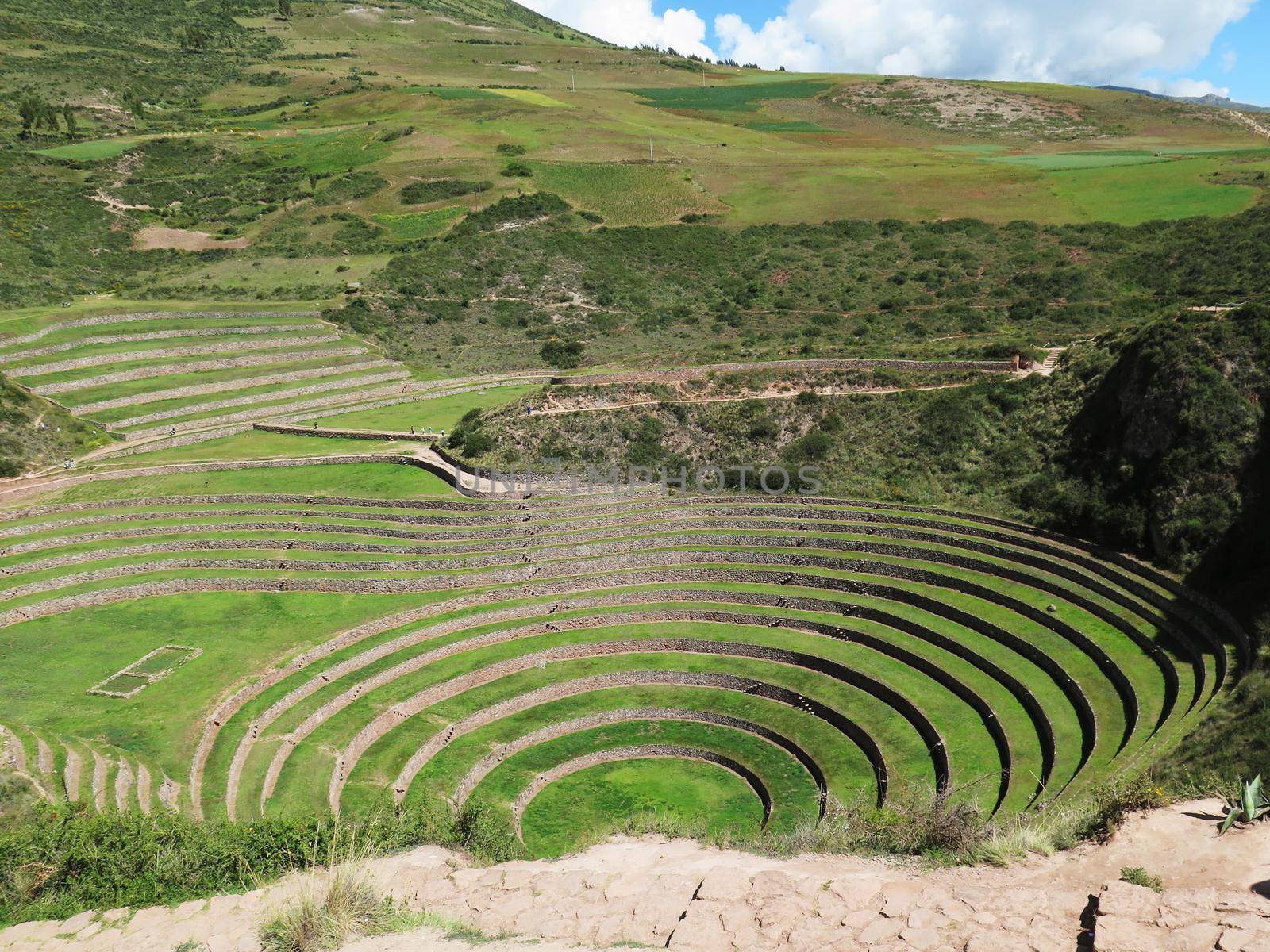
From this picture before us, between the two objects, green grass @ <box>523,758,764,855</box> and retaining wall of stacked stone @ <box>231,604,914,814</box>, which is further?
retaining wall of stacked stone @ <box>231,604,914,814</box>

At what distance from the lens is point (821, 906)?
12.8 m

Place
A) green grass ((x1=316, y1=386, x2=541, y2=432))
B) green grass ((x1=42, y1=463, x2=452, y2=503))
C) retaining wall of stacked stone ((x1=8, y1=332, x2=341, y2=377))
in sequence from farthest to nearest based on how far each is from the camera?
retaining wall of stacked stone ((x1=8, y1=332, x2=341, y2=377)) < green grass ((x1=316, y1=386, x2=541, y2=432)) < green grass ((x1=42, y1=463, x2=452, y2=503))

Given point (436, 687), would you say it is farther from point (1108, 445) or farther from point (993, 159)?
point (993, 159)

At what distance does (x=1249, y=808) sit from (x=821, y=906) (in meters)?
7.30

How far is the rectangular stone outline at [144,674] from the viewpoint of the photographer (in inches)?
1098

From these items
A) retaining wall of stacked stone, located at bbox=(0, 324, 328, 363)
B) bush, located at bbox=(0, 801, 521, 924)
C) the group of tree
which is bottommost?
bush, located at bbox=(0, 801, 521, 924)

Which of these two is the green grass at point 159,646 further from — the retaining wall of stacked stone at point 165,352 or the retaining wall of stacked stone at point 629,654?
the retaining wall of stacked stone at point 165,352

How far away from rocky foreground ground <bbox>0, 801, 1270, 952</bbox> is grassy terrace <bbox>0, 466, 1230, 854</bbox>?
6541 millimetres

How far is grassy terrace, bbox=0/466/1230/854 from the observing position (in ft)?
82.2

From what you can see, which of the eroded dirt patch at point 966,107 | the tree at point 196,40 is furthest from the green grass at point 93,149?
the eroded dirt patch at point 966,107

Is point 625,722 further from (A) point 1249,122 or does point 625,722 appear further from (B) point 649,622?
(A) point 1249,122

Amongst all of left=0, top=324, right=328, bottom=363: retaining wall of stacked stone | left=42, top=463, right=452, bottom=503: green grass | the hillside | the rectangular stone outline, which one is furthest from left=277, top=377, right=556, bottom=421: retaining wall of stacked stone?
the rectangular stone outline

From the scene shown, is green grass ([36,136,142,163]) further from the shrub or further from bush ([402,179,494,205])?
the shrub

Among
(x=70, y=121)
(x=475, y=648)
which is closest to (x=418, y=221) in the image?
(x=70, y=121)
